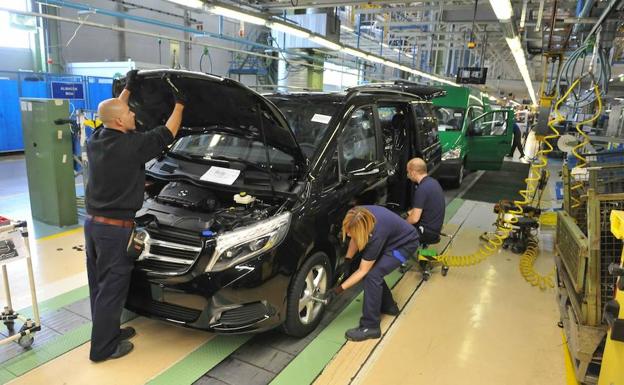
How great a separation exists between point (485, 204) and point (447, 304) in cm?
411

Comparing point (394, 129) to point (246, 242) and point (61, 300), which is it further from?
point (61, 300)

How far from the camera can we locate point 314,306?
10.2 feet

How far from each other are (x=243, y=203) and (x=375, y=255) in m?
0.99

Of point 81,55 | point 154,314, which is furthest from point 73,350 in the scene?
point 81,55

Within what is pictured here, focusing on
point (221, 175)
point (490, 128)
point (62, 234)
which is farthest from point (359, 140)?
point (490, 128)

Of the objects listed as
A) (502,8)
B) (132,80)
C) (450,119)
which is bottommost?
(450,119)

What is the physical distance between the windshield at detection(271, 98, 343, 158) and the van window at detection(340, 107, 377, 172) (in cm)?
18

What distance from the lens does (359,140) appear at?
3711mm

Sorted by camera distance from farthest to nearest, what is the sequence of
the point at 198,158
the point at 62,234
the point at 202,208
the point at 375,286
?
the point at 62,234 < the point at 198,158 < the point at 375,286 < the point at 202,208

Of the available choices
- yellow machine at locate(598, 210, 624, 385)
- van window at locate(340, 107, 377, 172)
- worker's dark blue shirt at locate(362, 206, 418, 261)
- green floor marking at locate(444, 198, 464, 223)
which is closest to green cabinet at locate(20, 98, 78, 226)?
van window at locate(340, 107, 377, 172)

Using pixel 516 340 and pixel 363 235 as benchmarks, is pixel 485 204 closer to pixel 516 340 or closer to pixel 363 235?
pixel 516 340

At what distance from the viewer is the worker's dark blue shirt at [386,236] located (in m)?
2.97

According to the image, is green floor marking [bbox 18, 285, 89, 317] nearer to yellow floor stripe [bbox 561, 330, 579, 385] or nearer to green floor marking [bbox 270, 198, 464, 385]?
green floor marking [bbox 270, 198, 464, 385]

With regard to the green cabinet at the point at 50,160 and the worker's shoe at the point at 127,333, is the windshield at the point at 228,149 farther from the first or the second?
the green cabinet at the point at 50,160
